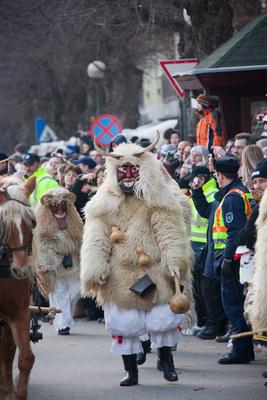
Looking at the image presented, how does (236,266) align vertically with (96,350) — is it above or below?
above

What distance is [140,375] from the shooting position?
1140 cm

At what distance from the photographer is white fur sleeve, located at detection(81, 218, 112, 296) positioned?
35.2ft

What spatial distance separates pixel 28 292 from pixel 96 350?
3560 millimetres

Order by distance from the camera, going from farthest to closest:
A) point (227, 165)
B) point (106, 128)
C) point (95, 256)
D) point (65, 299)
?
1. point (106, 128)
2. point (65, 299)
3. point (227, 165)
4. point (95, 256)

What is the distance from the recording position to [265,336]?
32.4 feet

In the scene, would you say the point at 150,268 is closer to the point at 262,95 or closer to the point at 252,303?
the point at 252,303

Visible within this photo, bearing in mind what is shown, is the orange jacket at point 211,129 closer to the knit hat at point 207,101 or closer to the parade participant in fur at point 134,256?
the knit hat at point 207,101

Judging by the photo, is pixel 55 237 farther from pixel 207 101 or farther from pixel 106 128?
pixel 106 128

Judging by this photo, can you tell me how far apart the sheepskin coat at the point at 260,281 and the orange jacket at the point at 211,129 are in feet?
23.9

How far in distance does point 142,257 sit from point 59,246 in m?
4.83

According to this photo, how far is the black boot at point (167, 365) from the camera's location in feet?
35.7

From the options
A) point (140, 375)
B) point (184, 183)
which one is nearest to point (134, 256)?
point (140, 375)

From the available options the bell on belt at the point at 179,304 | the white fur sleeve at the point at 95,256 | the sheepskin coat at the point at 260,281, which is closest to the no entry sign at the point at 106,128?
the white fur sleeve at the point at 95,256

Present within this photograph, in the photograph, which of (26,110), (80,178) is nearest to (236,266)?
(80,178)
